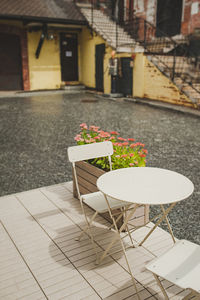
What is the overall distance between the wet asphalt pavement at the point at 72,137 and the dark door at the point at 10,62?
3.43 metres

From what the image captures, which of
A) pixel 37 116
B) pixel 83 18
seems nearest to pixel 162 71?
pixel 37 116

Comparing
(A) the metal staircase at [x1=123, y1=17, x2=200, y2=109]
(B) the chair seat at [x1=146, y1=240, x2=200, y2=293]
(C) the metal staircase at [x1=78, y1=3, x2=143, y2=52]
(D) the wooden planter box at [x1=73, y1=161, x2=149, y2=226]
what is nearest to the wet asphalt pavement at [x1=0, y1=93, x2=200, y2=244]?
(D) the wooden planter box at [x1=73, y1=161, x2=149, y2=226]

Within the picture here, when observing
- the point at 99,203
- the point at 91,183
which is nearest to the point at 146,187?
the point at 99,203

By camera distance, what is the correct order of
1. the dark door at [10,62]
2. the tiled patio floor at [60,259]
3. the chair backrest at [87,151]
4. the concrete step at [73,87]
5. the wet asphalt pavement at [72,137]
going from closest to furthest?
the tiled patio floor at [60,259]
the chair backrest at [87,151]
the wet asphalt pavement at [72,137]
the dark door at [10,62]
the concrete step at [73,87]

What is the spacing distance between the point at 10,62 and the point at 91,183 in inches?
575

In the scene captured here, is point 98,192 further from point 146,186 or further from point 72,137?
point 72,137

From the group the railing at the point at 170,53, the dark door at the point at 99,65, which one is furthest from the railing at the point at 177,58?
the dark door at the point at 99,65

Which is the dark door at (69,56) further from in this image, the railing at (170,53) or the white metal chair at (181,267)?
the white metal chair at (181,267)

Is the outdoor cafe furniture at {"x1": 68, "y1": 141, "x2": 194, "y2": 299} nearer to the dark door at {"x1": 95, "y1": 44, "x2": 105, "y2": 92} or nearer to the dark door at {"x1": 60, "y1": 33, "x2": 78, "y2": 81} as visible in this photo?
the dark door at {"x1": 95, "y1": 44, "x2": 105, "y2": 92}

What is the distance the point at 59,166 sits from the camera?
528 cm

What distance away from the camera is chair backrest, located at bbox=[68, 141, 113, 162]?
3.00 metres

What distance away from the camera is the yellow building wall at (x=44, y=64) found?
16469mm

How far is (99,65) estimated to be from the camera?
15.9 m

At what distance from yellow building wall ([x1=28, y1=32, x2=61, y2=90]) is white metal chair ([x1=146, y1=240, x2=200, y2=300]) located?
1620 cm
